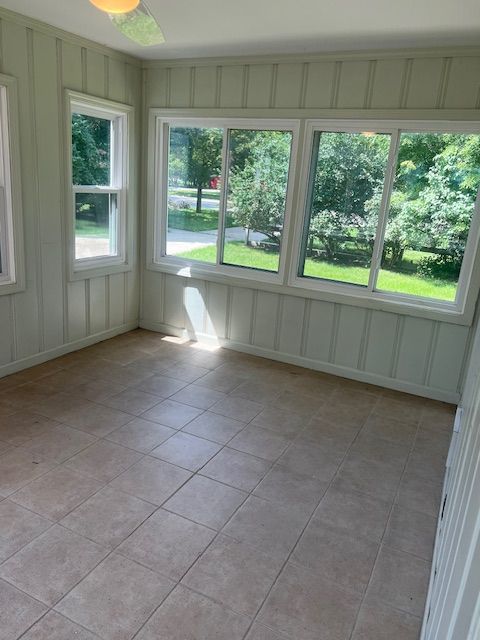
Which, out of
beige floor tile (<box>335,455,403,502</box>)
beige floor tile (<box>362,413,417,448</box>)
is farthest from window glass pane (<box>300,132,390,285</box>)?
beige floor tile (<box>335,455,403,502</box>)

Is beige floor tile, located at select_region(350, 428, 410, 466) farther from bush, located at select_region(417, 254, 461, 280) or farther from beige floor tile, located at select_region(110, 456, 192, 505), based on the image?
bush, located at select_region(417, 254, 461, 280)

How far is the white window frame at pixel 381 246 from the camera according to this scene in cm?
336

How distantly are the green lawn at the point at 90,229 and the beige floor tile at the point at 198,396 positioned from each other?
1.70 meters

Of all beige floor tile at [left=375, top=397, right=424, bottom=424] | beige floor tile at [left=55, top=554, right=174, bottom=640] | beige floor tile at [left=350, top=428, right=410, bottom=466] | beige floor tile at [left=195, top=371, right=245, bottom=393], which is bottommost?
beige floor tile at [left=55, top=554, right=174, bottom=640]

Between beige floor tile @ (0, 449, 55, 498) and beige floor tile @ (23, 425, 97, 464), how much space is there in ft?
0.15

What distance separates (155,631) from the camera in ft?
5.41

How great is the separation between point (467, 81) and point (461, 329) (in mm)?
1751

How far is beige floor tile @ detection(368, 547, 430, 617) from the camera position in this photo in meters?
1.85

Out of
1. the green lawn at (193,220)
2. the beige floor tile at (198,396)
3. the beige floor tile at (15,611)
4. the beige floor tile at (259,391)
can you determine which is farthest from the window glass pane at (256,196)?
the beige floor tile at (15,611)

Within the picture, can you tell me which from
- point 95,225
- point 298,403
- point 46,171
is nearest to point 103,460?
point 298,403

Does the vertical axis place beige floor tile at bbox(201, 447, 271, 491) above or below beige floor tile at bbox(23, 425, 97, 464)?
below

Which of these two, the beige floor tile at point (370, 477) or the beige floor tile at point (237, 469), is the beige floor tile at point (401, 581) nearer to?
the beige floor tile at point (370, 477)

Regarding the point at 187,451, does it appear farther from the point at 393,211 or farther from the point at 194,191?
the point at 194,191

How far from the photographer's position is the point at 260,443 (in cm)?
294
